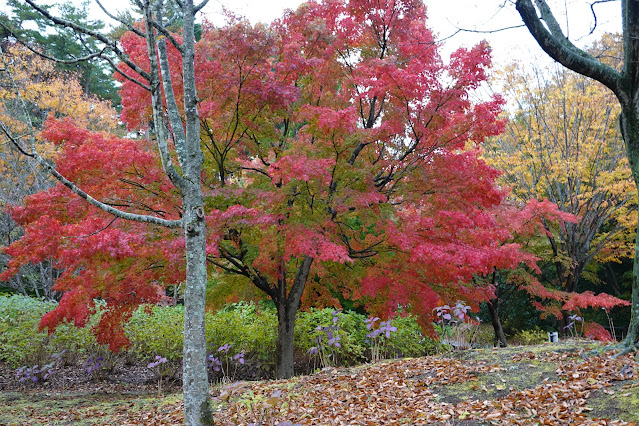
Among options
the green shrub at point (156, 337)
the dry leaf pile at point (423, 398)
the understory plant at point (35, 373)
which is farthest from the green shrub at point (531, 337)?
the understory plant at point (35, 373)

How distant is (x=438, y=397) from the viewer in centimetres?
390

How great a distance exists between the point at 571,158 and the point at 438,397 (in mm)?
7800

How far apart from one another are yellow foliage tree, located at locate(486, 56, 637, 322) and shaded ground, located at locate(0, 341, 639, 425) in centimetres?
608

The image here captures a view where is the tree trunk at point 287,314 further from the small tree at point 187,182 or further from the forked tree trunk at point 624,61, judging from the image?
the forked tree trunk at point 624,61

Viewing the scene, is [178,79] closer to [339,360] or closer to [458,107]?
[458,107]

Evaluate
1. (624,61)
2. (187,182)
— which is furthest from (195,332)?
(624,61)

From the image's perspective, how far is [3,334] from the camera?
27.3ft

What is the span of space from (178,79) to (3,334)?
6.44 meters

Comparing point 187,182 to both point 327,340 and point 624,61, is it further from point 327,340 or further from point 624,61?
point 327,340

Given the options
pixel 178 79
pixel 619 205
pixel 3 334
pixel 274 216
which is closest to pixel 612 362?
pixel 274 216

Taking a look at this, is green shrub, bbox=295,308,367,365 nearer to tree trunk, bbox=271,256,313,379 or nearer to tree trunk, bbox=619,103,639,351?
tree trunk, bbox=271,256,313,379

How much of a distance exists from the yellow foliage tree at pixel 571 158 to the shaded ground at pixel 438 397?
20.0 ft

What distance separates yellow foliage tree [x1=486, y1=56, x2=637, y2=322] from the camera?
9531mm

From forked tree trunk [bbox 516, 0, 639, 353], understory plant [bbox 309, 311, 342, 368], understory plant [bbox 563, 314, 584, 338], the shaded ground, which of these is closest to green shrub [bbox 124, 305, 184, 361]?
the shaded ground
